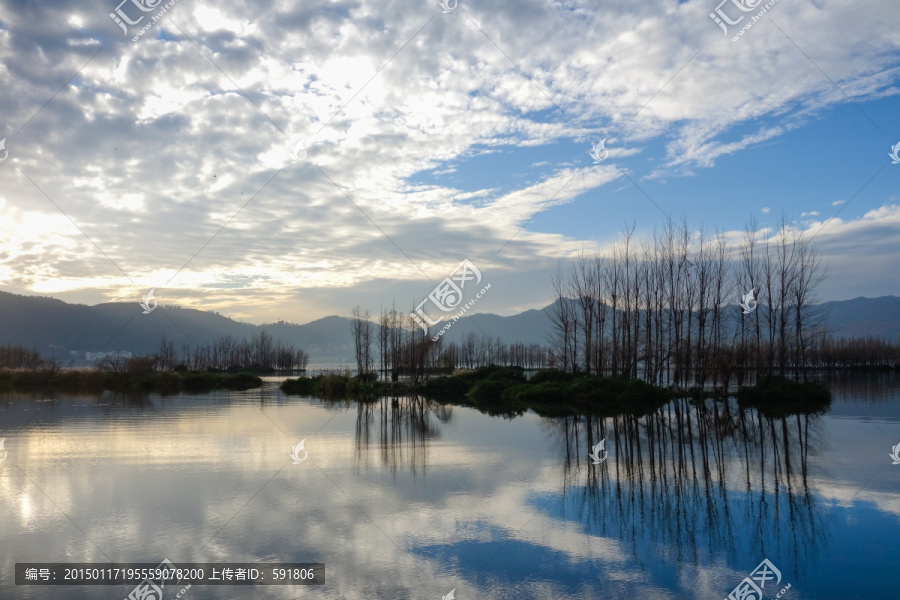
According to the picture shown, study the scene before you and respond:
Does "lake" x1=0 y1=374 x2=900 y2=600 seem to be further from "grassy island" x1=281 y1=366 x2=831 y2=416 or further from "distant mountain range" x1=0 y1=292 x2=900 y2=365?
"distant mountain range" x1=0 y1=292 x2=900 y2=365

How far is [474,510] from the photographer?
25.4 feet

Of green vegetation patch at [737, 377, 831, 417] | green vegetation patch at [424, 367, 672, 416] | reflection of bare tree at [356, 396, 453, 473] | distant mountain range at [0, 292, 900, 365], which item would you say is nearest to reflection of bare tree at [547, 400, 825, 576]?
reflection of bare tree at [356, 396, 453, 473]

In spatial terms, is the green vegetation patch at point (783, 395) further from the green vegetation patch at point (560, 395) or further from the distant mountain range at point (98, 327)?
the distant mountain range at point (98, 327)

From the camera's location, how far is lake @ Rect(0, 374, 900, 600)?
17.9 ft

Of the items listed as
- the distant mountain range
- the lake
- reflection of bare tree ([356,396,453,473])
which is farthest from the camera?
the distant mountain range

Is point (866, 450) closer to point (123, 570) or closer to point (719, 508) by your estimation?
point (719, 508)

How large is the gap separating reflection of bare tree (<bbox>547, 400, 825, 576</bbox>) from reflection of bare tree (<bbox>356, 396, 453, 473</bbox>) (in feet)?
10.4

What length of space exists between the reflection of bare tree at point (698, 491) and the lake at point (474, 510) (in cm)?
4

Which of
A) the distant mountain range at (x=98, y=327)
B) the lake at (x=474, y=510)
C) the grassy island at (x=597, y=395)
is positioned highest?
the distant mountain range at (x=98, y=327)

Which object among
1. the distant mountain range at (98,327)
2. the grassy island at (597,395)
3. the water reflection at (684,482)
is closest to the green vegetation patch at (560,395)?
the grassy island at (597,395)

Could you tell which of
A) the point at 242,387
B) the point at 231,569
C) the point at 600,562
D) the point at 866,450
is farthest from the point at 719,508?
the point at 242,387

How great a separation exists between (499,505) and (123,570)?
14.6 ft

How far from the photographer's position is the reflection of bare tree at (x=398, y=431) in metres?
11.7

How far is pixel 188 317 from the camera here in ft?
584
